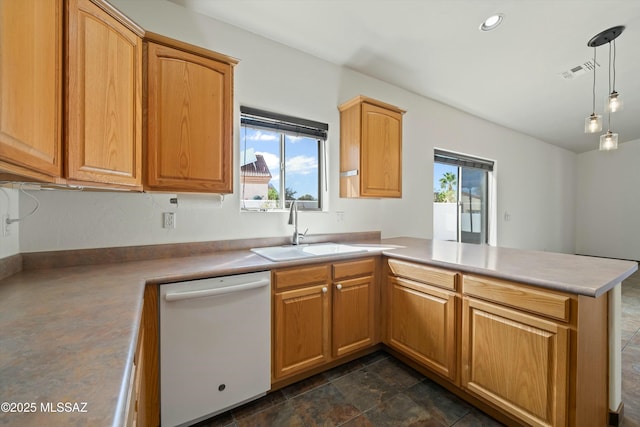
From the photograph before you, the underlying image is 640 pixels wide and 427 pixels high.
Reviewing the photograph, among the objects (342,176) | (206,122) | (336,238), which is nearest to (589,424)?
(336,238)

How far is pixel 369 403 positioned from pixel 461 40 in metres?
2.92

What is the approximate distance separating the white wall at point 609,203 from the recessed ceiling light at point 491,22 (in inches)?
230

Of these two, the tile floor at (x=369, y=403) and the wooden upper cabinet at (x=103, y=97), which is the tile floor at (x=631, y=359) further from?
the wooden upper cabinet at (x=103, y=97)

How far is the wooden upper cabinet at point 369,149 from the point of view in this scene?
2422mm

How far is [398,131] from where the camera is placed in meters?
2.66

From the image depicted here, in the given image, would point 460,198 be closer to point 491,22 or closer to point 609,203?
point 491,22

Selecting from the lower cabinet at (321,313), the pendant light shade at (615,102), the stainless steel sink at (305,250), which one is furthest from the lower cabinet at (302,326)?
the pendant light shade at (615,102)

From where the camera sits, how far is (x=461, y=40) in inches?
91.5

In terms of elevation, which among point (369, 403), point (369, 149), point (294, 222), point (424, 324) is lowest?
point (369, 403)

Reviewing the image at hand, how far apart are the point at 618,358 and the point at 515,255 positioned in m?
0.68

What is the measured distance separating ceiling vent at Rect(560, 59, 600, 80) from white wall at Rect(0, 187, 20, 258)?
15.6ft

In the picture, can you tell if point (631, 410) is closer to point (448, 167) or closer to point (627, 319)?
point (627, 319)

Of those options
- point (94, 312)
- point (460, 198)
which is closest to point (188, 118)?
point (94, 312)

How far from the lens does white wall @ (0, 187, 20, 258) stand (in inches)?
50.4
